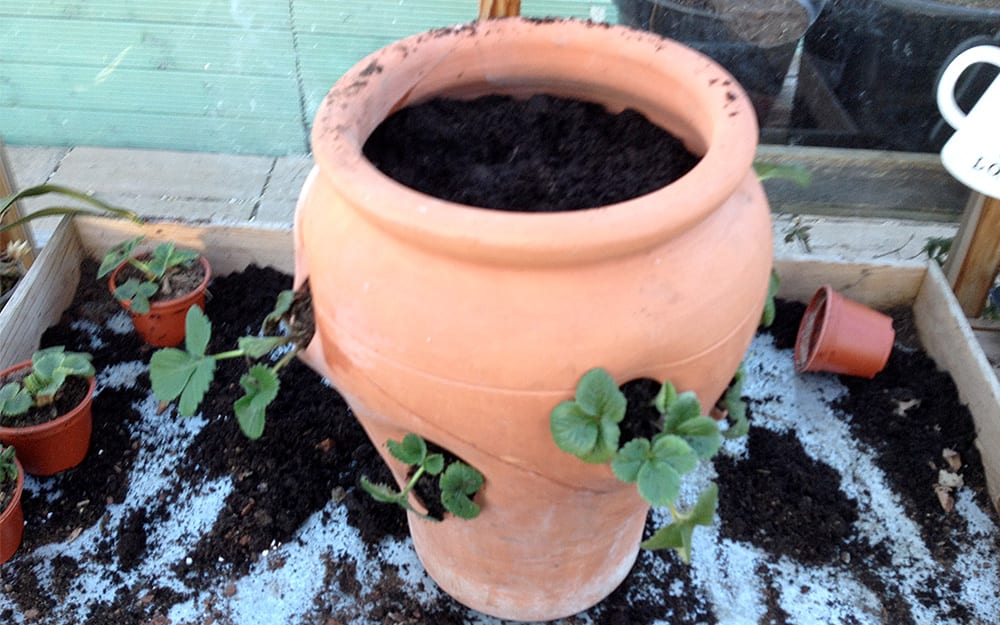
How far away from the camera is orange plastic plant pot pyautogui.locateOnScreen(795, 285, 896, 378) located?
5.83ft

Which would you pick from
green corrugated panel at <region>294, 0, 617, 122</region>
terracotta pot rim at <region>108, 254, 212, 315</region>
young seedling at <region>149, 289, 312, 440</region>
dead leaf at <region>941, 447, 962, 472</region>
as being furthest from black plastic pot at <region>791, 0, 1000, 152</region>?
young seedling at <region>149, 289, 312, 440</region>

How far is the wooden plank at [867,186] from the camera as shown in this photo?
2.40 meters

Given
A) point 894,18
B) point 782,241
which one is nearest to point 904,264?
point 782,241

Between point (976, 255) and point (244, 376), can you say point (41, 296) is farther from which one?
point (976, 255)

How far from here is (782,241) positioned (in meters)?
2.36

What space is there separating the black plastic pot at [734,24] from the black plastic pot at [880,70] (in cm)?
7

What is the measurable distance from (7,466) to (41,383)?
0.16m

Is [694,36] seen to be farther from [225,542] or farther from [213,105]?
[225,542]

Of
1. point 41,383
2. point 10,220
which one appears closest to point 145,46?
point 10,220

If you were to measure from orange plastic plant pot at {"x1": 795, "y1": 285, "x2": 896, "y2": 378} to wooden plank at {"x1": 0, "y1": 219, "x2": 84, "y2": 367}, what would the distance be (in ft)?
5.68

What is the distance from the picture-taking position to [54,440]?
5.14 ft

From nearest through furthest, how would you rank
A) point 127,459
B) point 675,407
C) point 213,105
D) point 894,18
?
1. point 675,407
2. point 127,459
3. point 894,18
4. point 213,105

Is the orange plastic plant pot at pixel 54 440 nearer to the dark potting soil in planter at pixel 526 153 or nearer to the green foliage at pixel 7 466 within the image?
the green foliage at pixel 7 466

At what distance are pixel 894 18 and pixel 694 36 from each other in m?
0.55
